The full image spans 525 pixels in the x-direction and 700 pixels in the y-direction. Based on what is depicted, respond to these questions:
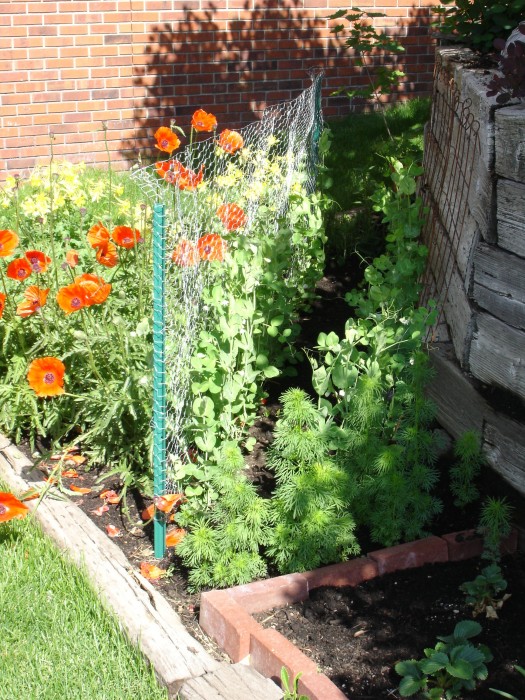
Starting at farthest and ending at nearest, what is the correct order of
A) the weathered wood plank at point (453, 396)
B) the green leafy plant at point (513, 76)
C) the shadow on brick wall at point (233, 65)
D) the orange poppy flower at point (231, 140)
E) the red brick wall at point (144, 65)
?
the shadow on brick wall at point (233, 65) → the red brick wall at point (144, 65) → the orange poppy flower at point (231, 140) → the weathered wood plank at point (453, 396) → the green leafy plant at point (513, 76)

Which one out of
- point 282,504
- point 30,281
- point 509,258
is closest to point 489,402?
point 509,258

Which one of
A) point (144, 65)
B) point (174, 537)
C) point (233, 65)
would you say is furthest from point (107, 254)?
point (233, 65)

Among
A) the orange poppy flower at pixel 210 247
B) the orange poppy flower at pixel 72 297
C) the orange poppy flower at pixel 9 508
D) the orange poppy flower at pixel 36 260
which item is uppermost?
the orange poppy flower at pixel 210 247

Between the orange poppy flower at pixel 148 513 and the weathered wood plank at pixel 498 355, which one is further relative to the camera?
the orange poppy flower at pixel 148 513

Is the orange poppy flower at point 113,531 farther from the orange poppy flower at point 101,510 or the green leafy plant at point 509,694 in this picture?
the green leafy plant at point 509,694

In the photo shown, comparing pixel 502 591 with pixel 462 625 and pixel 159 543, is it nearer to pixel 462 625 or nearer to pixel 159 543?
pixel 462 625

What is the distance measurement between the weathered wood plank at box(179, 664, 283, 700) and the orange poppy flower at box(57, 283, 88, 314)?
1392 mm

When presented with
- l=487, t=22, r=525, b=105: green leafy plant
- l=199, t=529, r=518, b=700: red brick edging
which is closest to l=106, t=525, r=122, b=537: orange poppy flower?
l=199, t=529, r=518, b=700: red brick edging

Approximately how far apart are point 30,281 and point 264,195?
1236 mm

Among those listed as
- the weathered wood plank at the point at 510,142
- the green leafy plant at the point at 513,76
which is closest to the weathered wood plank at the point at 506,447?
the weathered wood plank at the point at 510,142

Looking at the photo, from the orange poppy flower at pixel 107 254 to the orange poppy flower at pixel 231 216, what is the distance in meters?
0.48

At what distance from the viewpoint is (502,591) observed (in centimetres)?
284

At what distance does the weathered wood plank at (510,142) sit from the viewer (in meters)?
2.93

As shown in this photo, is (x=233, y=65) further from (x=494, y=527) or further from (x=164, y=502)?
(x=494, y=527)
